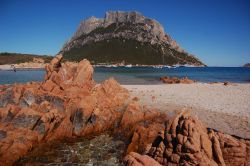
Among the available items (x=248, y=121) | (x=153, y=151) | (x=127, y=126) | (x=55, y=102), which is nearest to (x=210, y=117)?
(x=248, y=121)

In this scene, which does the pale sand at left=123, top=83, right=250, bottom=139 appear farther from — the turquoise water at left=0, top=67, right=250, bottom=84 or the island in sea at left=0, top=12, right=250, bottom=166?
the turquoise water at left=0, top=67, right=250, bottom=84

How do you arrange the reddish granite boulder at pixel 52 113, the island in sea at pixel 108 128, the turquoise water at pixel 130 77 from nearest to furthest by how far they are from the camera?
the island in sea at pixel 108 128 → the reddish granite boulder at pixel 52 113 → the turquoise water at pixel 130 77

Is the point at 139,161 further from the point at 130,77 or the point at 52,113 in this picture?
the point at 130,77

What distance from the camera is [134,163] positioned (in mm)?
11586

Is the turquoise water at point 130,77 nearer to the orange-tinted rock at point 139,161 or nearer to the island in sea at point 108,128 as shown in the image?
the island in sea at point 108,128

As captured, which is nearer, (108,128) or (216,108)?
(108,128)

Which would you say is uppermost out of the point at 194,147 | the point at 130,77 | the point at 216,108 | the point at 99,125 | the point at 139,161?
the point at 194,147

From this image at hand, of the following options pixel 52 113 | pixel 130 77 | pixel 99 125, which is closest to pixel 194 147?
pixel 99 125

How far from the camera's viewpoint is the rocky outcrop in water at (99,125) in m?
13.7

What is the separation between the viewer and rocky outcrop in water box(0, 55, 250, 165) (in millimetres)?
13685

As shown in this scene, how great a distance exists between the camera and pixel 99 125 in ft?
75.8

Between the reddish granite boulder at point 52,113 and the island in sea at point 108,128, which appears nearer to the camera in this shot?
the island in sea at point 108,128

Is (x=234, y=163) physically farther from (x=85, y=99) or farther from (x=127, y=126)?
(x=85, y=99)

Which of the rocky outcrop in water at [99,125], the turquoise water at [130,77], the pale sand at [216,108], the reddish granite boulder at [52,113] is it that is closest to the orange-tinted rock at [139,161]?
the rocky outcrop in water at [99,125]
